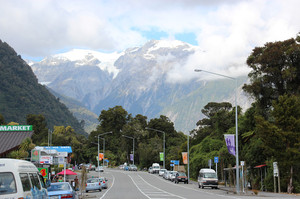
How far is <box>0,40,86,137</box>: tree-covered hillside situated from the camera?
501 ft

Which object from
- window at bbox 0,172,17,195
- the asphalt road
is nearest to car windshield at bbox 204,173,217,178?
the asphalt road

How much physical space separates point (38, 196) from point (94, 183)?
26.5m

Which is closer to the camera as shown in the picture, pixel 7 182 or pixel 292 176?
pixel 7 182

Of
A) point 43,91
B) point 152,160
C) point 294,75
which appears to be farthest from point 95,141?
point 294,75

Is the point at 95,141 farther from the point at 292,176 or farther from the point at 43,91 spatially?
the point at 292,176

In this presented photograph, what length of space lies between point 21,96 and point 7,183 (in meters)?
158

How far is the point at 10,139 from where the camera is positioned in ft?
147

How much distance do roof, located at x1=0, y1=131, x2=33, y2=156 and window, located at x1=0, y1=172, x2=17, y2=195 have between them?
105 feet

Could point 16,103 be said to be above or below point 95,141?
above

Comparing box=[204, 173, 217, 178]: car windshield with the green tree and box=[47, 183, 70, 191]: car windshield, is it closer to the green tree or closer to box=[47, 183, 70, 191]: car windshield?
the green tree

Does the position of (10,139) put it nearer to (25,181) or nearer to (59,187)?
(59,187)

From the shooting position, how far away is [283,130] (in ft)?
114

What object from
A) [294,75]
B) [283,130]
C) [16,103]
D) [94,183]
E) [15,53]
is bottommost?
[94,183]

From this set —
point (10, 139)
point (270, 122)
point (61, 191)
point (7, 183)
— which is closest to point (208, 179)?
point (270, 122)
